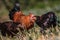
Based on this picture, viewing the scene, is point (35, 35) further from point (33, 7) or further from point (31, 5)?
point (31, 5)

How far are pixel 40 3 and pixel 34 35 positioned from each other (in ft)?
37.6

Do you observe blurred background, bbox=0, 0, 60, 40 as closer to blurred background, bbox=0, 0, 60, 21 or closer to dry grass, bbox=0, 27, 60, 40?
blurred background, bbox=0, 0, 60, 21

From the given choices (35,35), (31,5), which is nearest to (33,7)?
(31,5)

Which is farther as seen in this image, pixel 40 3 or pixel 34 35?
pixel 40 3

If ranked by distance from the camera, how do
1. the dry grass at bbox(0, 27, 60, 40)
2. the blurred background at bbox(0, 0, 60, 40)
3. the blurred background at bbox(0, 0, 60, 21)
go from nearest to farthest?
1. the dry grass at bbox(0, 27, 60, 40)
2. the blurred background at bbox(0, 0, 60, 40)
3. the blurred background at bbox(0, 0, 60, 21)

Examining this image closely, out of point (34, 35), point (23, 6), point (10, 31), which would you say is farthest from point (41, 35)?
point (23, 6)

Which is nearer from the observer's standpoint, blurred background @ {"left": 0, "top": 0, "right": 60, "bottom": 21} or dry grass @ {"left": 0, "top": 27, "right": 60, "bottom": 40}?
dry grass @ {"left": 0, "top": 27, "right": 60, "bottom": 40}

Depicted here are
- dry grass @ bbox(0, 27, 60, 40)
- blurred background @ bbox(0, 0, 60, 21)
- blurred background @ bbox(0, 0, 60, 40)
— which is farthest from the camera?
blurred background @ bbox(0, 0, 60, 21)

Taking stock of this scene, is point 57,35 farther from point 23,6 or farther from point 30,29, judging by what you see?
point 23,6

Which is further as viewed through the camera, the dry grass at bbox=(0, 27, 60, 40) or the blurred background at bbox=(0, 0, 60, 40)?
the blurred background at bbox=(0, 0, 60, 40)

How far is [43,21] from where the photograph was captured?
9258 mm

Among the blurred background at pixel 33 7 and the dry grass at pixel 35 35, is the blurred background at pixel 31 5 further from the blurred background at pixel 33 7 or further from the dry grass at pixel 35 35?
the dry grass at pixel 35 35

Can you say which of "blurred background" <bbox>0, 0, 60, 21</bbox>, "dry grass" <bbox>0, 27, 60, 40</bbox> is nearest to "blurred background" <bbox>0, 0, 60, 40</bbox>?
"blurred background" <bbox>0, 0, 60, 21</bbox>

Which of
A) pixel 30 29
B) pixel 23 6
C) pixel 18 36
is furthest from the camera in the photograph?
pixel 23 6
